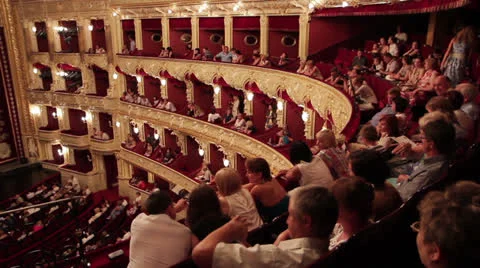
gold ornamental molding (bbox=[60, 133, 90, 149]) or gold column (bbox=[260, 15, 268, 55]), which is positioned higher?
gold column (bbox=[260, 15, 268, 55])

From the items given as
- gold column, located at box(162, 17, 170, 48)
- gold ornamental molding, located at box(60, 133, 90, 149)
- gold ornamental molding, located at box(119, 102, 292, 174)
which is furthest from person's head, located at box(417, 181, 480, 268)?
gold ornamental molding, located at box(60, 133, 90, 149)

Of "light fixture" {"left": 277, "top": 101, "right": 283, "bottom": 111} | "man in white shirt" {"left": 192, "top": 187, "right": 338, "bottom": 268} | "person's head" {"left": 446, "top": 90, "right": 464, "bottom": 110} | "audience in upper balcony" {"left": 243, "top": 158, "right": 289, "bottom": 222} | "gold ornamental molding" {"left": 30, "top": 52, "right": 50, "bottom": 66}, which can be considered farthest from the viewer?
"gold ornamental molding" {"left": 30, "top": 52, "right": 50, "bottom": 66}

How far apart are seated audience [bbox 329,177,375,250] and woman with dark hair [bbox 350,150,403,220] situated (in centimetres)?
33

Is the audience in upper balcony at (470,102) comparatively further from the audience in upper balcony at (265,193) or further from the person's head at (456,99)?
the audience in upper balcony at (265,193)

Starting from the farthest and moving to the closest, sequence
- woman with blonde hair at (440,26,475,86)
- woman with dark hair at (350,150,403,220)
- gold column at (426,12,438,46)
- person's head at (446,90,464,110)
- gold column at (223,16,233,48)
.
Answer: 1. gold column at (223,16,233,48)
2. gold column at (426,12,438,46)
3. woman with blonde hair at (440,26,475,86)
4. person's head at (446,90,464,110)
5. woman with dark hair at (350,150,403,220)

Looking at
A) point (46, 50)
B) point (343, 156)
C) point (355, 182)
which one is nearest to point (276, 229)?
point (355, 182)

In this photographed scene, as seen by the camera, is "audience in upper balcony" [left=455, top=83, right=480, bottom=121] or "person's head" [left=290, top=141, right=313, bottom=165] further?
"audience in upper balcony" [left=455, top=83, right=480, bottom=121]

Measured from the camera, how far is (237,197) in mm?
2871

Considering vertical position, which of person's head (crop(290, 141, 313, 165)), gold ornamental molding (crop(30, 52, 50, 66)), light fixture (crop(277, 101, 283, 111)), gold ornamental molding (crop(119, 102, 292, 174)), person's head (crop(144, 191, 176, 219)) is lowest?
gold ornamental molding (crop(119, 102, 292, 174))

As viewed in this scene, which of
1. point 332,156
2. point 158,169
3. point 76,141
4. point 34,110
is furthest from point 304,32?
point 34,110

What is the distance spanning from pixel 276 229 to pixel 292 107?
1033 centimetres

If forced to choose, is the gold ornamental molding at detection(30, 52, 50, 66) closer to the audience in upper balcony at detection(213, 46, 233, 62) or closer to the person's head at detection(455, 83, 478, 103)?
the audience in upper balcony at detection(213, 46, 233, 62)

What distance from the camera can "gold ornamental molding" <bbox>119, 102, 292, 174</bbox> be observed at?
10.8 meters

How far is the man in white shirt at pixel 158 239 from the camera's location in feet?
8.10
